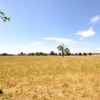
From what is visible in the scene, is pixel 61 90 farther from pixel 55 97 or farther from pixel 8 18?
pixel 8 18

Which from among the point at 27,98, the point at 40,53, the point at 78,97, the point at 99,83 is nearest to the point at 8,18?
the point at 27,98

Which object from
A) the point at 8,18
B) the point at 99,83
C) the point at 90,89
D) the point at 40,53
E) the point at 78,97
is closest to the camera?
the point at 8,18

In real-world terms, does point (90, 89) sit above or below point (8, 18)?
below

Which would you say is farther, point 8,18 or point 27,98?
point 27,98

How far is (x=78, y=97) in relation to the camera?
8.12m

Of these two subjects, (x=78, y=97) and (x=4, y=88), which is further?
(x=4, y=88)

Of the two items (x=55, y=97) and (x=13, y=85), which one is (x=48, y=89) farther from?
(x=13, y=85)

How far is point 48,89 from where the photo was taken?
9.73 metres

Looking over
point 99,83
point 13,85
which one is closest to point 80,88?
point 99,83

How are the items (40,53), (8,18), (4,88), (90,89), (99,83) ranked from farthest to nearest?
(40,53), (99,83), (4,88), (90,89), (8,18)

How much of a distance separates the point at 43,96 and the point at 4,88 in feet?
10.2

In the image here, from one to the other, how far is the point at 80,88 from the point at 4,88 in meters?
4.77

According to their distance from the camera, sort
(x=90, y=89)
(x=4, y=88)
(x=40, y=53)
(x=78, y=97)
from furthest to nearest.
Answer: (x=40, y=53), (x=4, y=88), (x=90, y=89), (x=78, y=97)

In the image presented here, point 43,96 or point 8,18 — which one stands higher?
point 8,18
